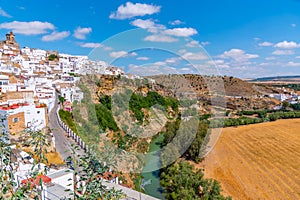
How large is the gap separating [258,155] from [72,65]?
15.6 m

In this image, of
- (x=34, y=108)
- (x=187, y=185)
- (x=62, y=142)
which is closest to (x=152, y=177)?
(x=187, y=185)

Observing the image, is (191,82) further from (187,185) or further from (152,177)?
(187,185)

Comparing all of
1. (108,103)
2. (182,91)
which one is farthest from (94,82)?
(182,91)

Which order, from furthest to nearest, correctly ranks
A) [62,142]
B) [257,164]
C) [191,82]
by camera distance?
[257,164]
[191,82]
[62,142]

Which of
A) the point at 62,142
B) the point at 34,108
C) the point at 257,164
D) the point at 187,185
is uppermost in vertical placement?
the point at 34,108

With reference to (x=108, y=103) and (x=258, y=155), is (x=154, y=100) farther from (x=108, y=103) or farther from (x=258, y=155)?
(x=258, y=155)

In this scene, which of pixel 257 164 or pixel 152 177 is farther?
pixel 257 164

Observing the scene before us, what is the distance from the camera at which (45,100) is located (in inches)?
314

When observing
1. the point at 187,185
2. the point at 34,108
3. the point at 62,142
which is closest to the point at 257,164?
the point at 187,185

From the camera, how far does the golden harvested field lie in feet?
20.2

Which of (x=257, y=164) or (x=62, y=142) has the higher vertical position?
(x=62, y=142)

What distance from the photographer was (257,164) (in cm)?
827

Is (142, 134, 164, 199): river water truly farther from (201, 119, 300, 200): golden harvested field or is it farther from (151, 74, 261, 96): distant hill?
(151, 74, 261, 96): distant hill

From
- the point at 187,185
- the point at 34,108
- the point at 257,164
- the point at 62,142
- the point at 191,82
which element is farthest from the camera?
the point at 257,164
